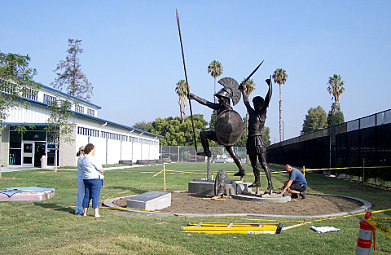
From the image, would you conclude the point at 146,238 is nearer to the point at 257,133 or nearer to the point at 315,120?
the point at 257,133

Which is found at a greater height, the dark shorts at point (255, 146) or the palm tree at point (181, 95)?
the palm tree at point (181, 95)

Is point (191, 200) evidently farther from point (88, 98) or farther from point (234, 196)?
point (88, 98)

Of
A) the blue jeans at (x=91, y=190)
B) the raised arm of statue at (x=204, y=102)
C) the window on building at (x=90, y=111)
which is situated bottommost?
the blue jeans at (x=91, y=190)

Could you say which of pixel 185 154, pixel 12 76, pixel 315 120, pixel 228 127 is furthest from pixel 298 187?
pixel 315 120

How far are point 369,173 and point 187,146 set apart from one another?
4799 cm

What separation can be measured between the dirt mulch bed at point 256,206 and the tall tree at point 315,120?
Result: 66042 millimetres

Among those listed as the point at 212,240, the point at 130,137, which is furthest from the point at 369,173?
the point at 130,137

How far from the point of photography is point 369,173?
55.2 feet

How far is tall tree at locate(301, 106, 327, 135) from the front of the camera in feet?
241

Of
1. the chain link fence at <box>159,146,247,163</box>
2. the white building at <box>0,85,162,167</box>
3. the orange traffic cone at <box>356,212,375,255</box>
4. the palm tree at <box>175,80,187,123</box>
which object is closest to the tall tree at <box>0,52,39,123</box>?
the white building at <box>0,85,162,167</box>

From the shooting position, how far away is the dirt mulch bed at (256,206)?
26.8ft

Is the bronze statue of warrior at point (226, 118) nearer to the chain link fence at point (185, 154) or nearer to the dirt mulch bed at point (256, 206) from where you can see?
the dirt mulch bed at point (256, 206)

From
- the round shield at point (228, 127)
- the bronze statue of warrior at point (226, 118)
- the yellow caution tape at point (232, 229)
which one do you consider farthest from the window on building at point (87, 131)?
the yellow caution tape at point (232, 229)

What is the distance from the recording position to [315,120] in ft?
243
